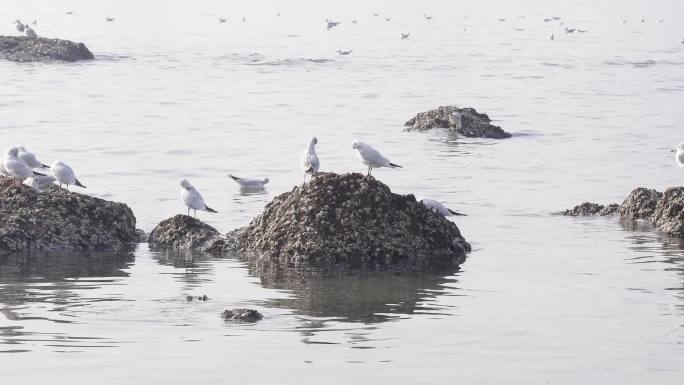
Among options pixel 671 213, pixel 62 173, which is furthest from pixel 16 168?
pixel 671 213

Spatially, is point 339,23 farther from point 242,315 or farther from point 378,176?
point 242,315

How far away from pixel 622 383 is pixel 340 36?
2187 inches

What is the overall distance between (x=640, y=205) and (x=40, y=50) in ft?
105

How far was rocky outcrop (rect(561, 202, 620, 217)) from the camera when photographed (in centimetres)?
1730

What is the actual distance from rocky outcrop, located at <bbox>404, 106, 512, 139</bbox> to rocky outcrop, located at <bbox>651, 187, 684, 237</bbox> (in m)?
12.0

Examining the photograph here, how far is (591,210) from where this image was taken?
17406mm

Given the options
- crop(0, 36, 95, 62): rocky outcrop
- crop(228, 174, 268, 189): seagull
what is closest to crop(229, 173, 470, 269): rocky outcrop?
crop(228, 174, 268, 189): seagull

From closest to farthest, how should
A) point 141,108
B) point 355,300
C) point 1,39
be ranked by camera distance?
point 355,300 → point 141,108 → point 1,39

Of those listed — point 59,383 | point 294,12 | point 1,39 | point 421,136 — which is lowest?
point 59,383

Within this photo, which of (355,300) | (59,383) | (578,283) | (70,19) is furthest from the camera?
(70,19)

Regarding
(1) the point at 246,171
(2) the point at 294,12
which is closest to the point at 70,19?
(2) the point at 294,12

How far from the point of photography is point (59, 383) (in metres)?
8.50

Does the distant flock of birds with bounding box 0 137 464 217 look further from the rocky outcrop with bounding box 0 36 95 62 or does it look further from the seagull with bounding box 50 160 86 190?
the rocky outcrop with bounding box 0 36 95 62

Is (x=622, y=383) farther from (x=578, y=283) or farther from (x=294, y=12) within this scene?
(x=294, y=12)
